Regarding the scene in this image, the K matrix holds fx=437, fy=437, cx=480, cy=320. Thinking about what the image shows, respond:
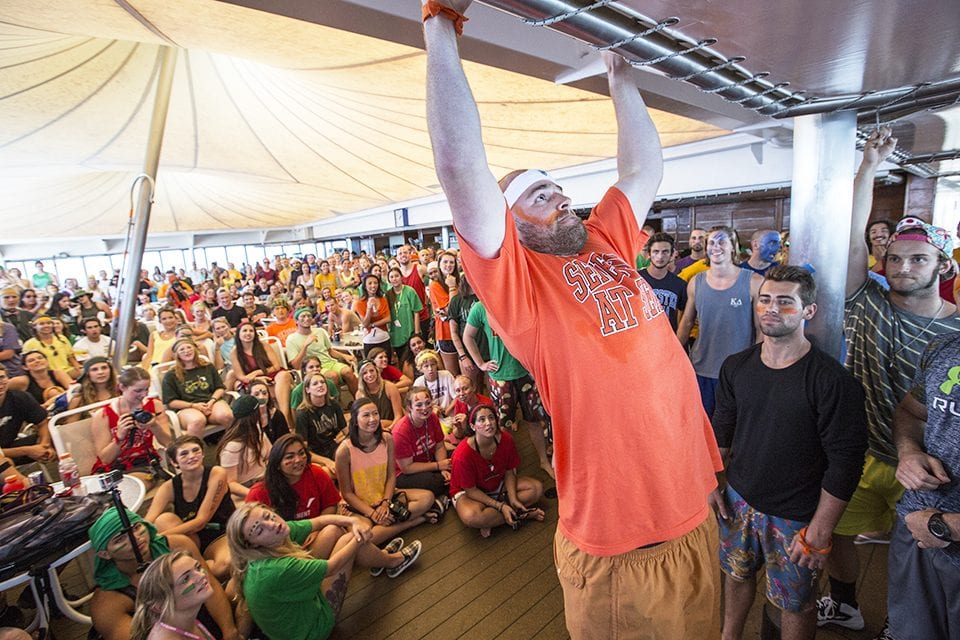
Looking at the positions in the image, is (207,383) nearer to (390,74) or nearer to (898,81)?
(390,74)

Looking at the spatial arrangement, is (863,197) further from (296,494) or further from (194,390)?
(194,390)

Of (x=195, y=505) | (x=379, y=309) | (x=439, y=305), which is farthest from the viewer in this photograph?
(x=379, y=309)

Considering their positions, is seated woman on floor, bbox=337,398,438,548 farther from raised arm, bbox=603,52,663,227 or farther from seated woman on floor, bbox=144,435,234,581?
raised arm, bbox=603,52,663,227

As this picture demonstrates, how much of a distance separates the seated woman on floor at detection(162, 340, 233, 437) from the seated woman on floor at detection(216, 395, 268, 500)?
2.73 ft

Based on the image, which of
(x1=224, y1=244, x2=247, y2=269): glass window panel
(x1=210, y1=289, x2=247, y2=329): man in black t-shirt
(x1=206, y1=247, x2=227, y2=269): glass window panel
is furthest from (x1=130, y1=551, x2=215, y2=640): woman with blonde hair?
(x1=206, y1=247, x2=227, y2=269): glass window panel

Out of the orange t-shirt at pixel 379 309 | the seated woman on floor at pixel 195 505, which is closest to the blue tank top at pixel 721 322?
the seated woman on floor at pixel 195 505

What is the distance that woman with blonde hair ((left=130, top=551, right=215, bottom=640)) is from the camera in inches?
64.7

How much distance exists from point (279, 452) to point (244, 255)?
76.8 feet

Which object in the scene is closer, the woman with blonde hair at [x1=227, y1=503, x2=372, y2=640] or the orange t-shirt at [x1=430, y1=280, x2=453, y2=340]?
the woman with blonde hair at [x1=227, y1=503, x2=372, y2=640]

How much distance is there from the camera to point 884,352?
177cm

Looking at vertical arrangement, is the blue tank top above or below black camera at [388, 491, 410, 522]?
above

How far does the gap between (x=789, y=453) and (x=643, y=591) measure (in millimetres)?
855

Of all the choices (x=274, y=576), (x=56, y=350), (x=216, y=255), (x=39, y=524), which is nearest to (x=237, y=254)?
(x=216, y=255)

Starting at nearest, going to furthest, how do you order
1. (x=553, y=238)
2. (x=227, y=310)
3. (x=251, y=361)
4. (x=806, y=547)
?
(x=553, y=238)
(x=806, y=547)
(x=251, y=361)
(x=227, y=310)
